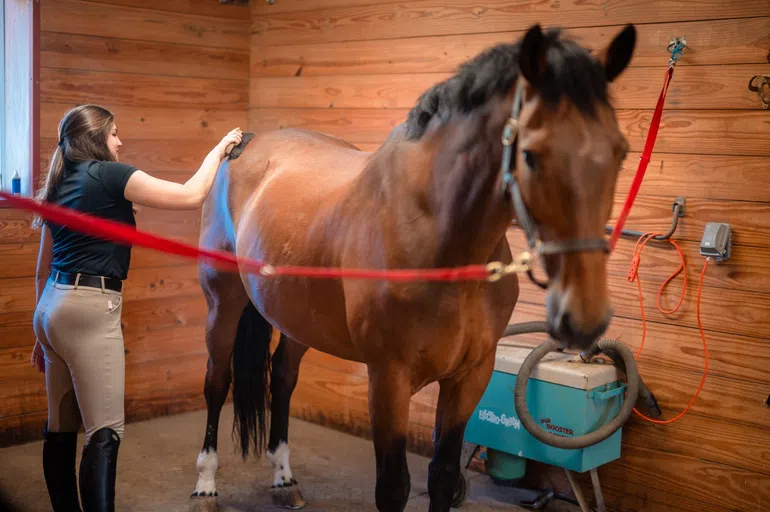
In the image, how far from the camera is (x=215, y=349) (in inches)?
113

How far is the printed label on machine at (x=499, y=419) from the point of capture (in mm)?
2773

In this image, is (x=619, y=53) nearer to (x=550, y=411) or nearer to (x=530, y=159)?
(x=530, y=159)

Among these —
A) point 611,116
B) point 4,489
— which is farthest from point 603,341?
point 4,489

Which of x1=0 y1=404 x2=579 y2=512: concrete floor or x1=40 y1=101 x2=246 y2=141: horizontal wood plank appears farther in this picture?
x1=40 y1=101 x2=246 y2=141: horizontal wood plank

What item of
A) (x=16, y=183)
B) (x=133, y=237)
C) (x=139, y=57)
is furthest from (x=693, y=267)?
(x=16, y=183)

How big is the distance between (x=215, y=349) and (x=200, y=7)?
176cm

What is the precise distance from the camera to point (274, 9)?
3.81 metres

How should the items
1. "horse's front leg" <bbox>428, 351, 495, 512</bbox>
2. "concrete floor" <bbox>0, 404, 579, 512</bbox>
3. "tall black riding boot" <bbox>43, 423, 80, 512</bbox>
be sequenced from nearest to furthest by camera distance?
1. "horse's front leg" <bbox>428, 351, 495, 512</bbox>
2. "tall black riding boot" <bbox>43, 423, 80, 512</bbox>
3. "concrete floor" <bbox>0, 404, 579, 512</bbox>

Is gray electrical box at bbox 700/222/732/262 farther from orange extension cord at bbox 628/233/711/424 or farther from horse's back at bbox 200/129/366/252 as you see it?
horse's back at bbox 200/129/366/252

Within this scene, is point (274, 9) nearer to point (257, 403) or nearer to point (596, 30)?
point (596, 30)

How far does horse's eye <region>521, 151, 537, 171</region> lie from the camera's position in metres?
1.47

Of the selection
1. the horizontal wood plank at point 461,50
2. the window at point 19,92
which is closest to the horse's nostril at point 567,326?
the horizontal wood plank at point 461,50

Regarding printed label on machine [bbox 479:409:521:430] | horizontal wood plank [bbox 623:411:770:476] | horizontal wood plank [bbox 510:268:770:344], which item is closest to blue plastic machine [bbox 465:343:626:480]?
printed label on machine [bbox 479:409:521:430]

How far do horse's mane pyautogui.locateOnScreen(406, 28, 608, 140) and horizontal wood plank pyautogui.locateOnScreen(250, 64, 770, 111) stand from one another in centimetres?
53
